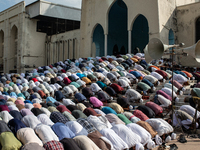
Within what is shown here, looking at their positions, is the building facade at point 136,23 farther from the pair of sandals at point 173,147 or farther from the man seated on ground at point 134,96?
the pair of sandals at point 173,147

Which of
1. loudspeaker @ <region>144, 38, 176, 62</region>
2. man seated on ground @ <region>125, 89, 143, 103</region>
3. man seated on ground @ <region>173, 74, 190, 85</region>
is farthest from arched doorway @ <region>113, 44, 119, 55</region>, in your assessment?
loudspeaker @ <region>144, 38, 176, 62</region>

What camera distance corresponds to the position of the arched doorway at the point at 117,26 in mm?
21670

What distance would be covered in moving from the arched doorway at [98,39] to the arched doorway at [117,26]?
→ 73 cm

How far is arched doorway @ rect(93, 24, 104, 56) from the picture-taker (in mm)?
21500

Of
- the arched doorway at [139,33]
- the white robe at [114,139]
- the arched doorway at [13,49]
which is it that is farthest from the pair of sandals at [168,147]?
the arched doorway at [13,49]

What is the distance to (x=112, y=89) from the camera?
10406mm

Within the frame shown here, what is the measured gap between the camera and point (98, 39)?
72.6ft

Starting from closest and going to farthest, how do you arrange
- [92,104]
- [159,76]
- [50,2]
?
1. [92,104]
2. [159,76]
3. [50,2]

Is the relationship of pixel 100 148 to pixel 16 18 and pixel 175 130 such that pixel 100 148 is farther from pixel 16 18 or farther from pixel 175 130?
pixel 16 18

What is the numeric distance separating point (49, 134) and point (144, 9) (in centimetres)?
1393

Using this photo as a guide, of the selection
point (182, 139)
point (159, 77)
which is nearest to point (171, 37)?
point (159, 77)

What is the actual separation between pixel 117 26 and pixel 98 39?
2.62 m

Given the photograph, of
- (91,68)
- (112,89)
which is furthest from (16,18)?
(112,89)

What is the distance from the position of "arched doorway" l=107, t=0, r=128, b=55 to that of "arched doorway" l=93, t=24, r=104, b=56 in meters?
0.73
